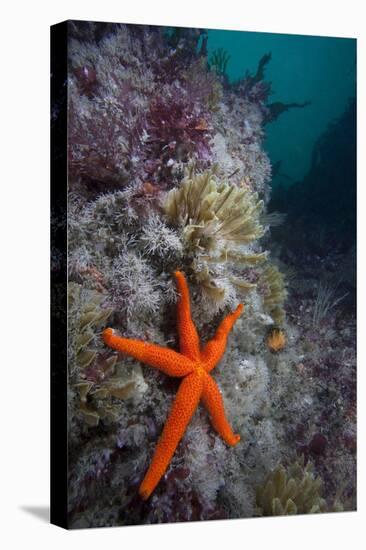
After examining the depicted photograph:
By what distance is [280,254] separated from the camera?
701cm

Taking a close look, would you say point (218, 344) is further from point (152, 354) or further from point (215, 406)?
point (152, 354)

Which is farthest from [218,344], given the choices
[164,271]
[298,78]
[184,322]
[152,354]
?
[298,78]

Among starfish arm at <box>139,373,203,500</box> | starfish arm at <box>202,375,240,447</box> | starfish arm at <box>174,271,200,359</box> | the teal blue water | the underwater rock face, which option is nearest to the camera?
the underwater rock face

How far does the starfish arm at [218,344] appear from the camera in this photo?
6.50 m

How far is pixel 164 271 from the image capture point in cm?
637

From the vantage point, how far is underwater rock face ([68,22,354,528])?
6.09 metres

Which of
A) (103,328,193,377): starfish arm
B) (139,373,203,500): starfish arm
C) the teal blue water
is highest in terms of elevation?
the teal blue water

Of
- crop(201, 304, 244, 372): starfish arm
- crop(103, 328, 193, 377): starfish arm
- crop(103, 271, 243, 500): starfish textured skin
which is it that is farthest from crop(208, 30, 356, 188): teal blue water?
crop(103, 328, 193, 377): starfish arm

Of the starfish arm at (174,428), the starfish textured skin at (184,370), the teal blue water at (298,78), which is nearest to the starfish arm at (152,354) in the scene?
the starfish textured skin at (184,370)

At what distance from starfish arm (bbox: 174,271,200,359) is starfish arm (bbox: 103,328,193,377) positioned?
7cm

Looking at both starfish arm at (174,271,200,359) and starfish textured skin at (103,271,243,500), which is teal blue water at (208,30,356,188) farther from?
starfish textured skin at (103,271,243,500)

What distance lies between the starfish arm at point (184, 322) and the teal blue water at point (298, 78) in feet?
4.44

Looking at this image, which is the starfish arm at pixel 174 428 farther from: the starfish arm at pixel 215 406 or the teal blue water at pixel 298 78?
the teal blue water at pixel 298 78

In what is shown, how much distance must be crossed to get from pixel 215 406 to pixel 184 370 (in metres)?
0.38
